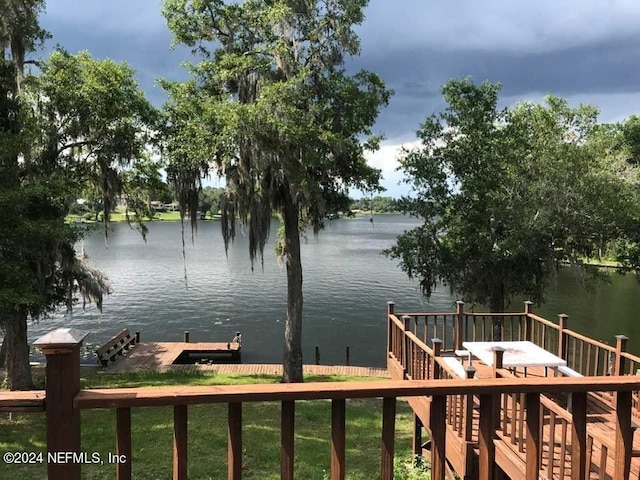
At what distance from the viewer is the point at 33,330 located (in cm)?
2164

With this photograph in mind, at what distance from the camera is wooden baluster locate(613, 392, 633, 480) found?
195 centimetres

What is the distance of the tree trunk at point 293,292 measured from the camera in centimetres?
1152

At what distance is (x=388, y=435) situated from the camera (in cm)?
189

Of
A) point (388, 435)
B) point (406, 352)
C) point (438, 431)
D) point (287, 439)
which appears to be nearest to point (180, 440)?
point (287, 439)

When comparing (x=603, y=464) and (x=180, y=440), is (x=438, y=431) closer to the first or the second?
(x=180, y=440)

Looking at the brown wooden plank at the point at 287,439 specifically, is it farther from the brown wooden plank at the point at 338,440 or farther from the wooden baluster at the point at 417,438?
the wooden baluster at the point at 417,438

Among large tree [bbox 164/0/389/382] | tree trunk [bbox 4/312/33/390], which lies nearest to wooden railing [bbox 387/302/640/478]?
large tree [bbox 164/0/389/382]

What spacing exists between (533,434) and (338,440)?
83 cm

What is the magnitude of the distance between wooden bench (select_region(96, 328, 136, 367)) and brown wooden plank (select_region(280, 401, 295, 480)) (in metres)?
15.0

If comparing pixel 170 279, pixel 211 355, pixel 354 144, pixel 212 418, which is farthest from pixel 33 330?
pixel 354 144

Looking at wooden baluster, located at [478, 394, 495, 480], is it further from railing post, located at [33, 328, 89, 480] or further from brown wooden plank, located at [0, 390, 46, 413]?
brown wooden plank, located at [0, 390, 46, 413]

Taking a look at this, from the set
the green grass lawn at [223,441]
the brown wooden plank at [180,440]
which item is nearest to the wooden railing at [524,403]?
the brown wooden plank at [180,440]

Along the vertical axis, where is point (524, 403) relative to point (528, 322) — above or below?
above

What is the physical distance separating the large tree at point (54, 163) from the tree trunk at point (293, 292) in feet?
13.1
